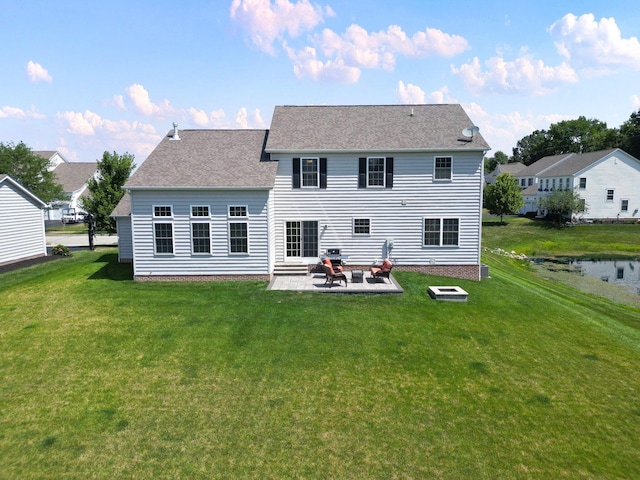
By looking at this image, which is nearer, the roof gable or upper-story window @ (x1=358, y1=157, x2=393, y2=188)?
upper-story window @ (x1=358, y1=157, x2=393, y2=188)

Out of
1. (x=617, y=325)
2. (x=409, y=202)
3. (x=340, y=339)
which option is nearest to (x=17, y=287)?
(x=340, y=339)

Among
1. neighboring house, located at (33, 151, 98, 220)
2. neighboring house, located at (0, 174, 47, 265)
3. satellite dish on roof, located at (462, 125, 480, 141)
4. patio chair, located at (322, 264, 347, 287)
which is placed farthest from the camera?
neighboring house, located at (33, 151, 98, 220)

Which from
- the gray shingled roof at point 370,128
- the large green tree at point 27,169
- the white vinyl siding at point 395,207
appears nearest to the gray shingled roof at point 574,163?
the gray shingled roof at point 370,128

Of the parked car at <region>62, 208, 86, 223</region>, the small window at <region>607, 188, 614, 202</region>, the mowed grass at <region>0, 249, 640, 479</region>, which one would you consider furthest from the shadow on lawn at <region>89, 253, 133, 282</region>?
the small window at <region>607, 188, 614, 202</region>

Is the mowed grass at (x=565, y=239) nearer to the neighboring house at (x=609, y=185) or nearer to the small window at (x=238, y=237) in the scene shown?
the neighboring house at (x=609, y=185)

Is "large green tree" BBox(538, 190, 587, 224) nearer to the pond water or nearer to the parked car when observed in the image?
the pond water

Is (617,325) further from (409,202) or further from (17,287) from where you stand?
(17,287)
